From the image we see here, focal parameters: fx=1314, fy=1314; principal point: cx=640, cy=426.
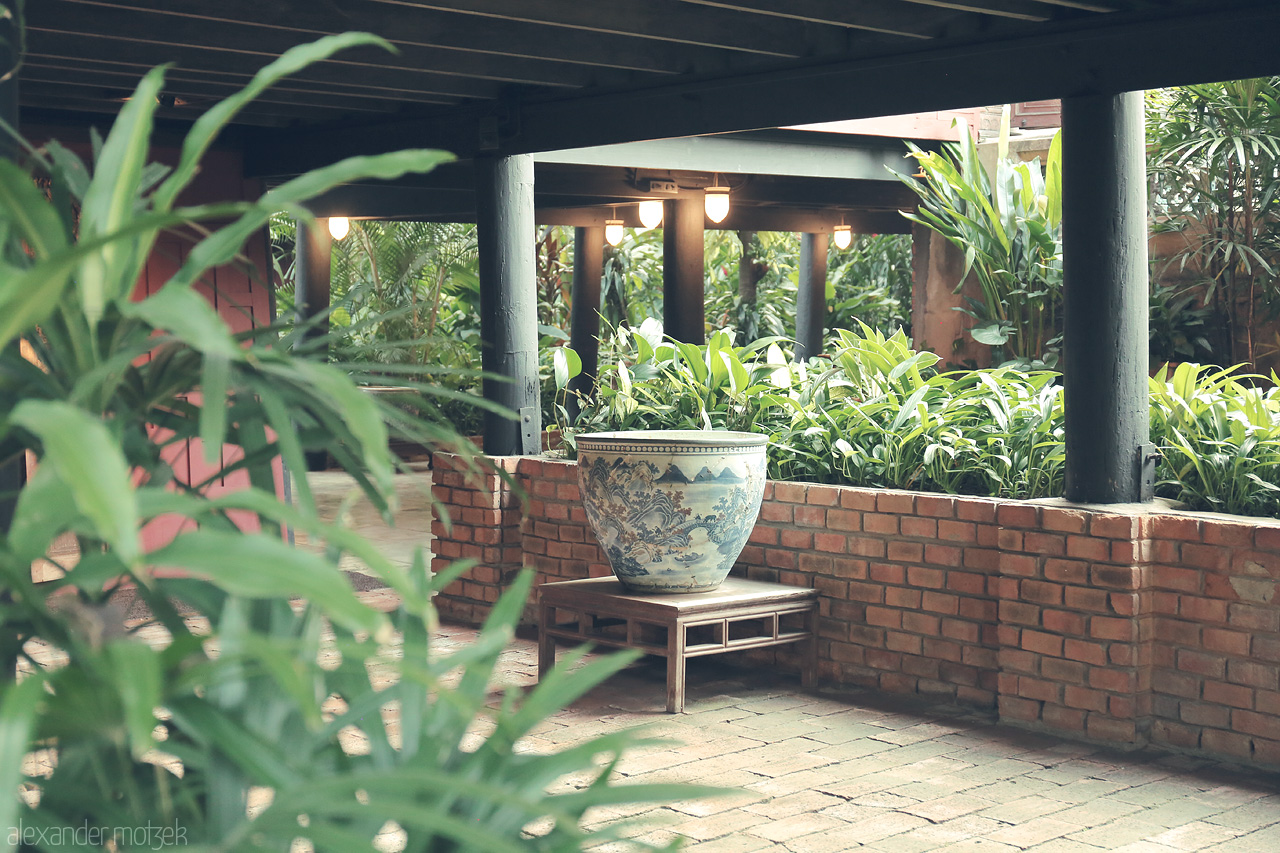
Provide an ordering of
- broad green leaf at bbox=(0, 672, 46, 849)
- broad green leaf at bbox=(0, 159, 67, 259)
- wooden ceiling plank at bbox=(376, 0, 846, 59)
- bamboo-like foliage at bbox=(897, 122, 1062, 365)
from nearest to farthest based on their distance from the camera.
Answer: broad green leaf at bbox=(0, 672, 46, 849)
broad green leaf at bbox=(0, 159, 67, 259)
wooden ceiling plank at bbox=(376, 0, 846, 59)
bamboo-like foliage at bbox=(897, 122, 1062, 365)

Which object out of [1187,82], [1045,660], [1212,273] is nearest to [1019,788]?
[1045,660]

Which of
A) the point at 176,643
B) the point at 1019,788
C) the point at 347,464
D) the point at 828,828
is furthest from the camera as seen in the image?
the point at 1019,788

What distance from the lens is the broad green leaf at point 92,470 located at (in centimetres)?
75

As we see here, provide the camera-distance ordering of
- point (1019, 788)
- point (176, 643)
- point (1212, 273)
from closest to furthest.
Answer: point (176, 643), point (1019, 788), point (1212, 273)

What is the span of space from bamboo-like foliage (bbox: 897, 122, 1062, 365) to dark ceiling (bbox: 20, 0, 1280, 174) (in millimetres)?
2072

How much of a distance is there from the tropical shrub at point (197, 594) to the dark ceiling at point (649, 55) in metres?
2.78

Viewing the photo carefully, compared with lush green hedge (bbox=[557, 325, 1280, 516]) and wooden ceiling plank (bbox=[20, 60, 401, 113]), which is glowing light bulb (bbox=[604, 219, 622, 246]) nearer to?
lush green hedge (bbox=[557, 325, 1280, 516])

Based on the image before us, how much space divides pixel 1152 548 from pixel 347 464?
3.05 metres

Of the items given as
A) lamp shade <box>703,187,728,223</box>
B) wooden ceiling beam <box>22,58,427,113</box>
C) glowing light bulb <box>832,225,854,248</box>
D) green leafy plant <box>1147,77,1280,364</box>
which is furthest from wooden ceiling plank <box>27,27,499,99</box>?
glowing light bulb <box>832,225,854,248</box>

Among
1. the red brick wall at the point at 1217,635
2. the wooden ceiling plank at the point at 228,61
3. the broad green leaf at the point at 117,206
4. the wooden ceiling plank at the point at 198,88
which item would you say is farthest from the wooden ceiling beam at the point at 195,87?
the broad green leaf at the point at 117,206

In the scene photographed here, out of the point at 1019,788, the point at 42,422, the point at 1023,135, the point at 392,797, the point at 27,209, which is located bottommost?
the point at 1019,788

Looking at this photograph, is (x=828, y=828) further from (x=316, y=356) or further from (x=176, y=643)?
(x=176, y=643)

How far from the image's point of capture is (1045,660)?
3.93m

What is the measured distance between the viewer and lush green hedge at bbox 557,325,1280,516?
3.96 m
